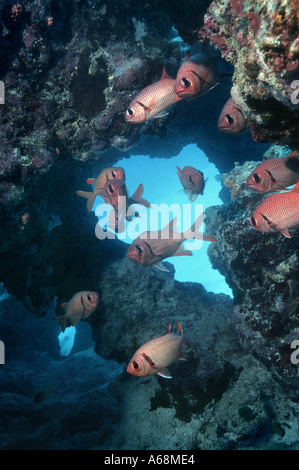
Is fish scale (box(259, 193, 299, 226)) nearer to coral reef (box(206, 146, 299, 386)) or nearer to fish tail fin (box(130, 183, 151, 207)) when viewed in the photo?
coral reef (box(206, 146, 299, 386))

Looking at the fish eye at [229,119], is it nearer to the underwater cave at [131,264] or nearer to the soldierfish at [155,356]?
the underwater cave at [131,264]

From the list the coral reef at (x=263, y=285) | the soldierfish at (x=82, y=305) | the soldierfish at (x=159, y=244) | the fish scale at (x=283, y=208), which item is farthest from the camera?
the soldierfish at (x=82, y=305)

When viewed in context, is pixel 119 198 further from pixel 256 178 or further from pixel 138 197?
pixel 256 178

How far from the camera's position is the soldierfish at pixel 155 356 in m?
3.29

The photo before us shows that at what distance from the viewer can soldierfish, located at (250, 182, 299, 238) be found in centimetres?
288

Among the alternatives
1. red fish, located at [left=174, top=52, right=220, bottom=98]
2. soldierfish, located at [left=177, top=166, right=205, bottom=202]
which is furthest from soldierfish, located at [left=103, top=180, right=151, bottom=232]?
red fish, located at [left=174, top=52, right=220, bottom=98]

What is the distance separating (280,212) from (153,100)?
6.74ft

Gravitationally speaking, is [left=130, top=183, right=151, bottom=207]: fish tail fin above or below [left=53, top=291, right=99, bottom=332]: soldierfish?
above

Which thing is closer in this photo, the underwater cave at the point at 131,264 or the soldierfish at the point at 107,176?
the underwater cave at the point at 131,264

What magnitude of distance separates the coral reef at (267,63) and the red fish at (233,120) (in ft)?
0.84

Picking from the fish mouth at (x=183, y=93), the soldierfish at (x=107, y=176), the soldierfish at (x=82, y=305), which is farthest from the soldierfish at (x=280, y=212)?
the soldierfish at (x=82, y=305)

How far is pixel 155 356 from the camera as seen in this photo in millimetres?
3350

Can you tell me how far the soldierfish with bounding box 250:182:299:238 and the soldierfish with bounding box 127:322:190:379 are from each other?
174cm

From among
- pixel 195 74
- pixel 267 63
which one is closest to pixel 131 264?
pixel 195 74
